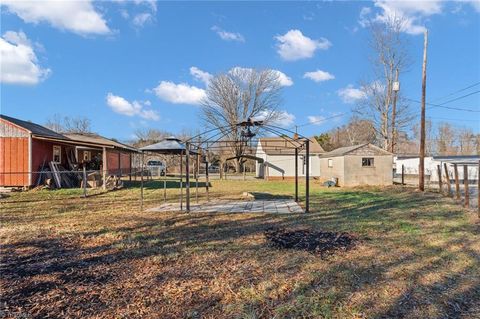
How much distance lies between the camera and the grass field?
3.03 m

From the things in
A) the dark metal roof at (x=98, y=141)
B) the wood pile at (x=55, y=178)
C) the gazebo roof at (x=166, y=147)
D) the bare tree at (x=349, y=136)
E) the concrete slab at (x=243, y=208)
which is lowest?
the concrete slab at (x=243, y=208)

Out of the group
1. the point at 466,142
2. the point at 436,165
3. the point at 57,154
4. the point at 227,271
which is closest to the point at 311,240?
the point at 227,271

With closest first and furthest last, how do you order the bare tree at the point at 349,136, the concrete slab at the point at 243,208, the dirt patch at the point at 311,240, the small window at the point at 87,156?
the dirt patch at the point at 311,240, the concrete slab at the point at 243,208, the small window at the point at 87,156, the bare tree at the point at 349,136

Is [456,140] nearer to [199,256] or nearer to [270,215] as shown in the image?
[270,215]

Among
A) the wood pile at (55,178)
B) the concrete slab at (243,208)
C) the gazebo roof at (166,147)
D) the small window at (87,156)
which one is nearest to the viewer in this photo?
the concrete slab at (243,208)

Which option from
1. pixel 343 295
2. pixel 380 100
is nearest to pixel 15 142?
pixel 343 295

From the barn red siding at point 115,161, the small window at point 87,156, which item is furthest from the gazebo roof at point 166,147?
the barn red siding at point 115,161

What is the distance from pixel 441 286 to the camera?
11.7 ft

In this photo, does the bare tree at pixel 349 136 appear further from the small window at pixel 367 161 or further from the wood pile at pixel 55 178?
the wood pile at pixel 55 178

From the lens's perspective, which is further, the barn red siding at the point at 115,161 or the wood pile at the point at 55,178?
the barn red siding at the point at 115,161

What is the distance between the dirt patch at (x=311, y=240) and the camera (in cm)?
513

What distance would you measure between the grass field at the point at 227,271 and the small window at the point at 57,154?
1091 centimetres

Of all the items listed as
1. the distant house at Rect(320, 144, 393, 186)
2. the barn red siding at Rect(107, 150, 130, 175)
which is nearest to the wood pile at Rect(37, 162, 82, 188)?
the barn red siding at Rect(107, 150, 130, 175)

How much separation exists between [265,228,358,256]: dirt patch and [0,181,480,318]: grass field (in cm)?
21
